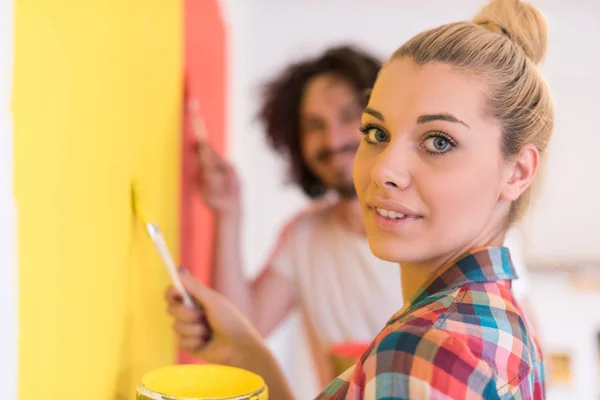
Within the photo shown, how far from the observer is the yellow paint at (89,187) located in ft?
1.74

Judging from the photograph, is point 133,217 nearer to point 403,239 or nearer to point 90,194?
point 90,194

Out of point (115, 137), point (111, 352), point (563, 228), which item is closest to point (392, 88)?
point (115, 137)

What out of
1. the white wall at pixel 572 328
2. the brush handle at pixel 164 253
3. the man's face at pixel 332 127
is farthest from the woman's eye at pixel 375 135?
the white wall at pixel 572 328

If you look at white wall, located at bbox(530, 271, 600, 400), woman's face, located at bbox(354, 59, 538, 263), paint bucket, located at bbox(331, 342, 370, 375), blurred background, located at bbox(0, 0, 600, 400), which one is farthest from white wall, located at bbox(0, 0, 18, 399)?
white wall, located at bbox(530, 271, 600, 400)

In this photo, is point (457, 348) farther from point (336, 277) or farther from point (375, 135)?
point (336, 277)

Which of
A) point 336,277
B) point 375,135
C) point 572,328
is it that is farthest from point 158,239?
point 572,328

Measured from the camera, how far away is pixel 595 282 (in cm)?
313

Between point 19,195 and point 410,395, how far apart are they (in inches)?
14.4

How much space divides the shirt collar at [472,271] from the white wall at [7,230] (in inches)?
16.0

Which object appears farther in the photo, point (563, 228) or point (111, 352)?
point (563, 228)

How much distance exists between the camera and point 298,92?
5.17 feet

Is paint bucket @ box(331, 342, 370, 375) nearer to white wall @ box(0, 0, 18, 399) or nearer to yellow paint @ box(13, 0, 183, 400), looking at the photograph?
yellow paint @ box(13, 0, 183, 400)

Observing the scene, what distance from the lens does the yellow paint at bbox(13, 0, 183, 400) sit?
53cm

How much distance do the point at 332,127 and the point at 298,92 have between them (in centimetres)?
18
